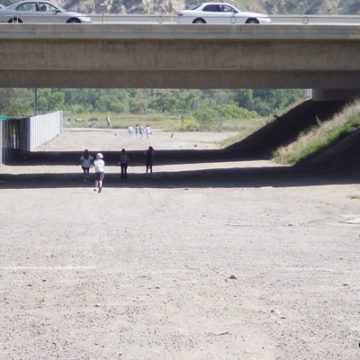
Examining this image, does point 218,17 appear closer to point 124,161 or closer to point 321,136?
point 124,161

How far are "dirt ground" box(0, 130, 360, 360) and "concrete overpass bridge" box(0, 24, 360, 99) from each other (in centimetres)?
849

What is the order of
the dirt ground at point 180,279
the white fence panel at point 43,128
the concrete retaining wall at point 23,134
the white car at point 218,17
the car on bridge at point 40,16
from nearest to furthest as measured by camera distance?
1. the dirt ground at point 180,279
2. the car on bridge at point 40,16
3. the white car at point 218,17
4. the concrete retaining wall at point 23,134
5. the white fence panel at point 43,128

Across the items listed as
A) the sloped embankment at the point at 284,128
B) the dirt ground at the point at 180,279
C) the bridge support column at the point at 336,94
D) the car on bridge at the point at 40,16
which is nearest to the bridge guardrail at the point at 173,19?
the car on bridge at the point at 40,16

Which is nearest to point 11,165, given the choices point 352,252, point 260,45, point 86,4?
point 260,45

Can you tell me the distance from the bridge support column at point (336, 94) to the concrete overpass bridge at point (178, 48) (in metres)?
13.3

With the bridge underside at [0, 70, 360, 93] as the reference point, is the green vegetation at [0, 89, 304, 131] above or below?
below

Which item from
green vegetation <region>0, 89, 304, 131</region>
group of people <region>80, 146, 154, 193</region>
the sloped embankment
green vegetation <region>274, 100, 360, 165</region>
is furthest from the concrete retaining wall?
green vegetation <region>0, 89, 304, 131</region>

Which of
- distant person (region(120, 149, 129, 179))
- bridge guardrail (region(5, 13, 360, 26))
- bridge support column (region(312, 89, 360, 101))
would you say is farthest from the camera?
bridge support column (region(312, 89, 360, 101))

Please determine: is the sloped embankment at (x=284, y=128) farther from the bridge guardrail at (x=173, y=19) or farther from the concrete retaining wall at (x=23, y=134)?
the bridge guardrail at (x=173, y=19)

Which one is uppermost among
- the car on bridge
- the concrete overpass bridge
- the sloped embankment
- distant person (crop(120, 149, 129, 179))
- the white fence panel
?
the car on bridge

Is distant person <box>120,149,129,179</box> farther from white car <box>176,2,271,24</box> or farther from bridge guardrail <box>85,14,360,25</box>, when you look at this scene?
white car <box>176,2,271,24</box>

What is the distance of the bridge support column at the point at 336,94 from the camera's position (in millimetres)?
46500

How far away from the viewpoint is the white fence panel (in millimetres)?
58475

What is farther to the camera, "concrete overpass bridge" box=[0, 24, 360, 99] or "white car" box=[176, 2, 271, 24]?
"white car" box=[176, 2, 271, 24]
